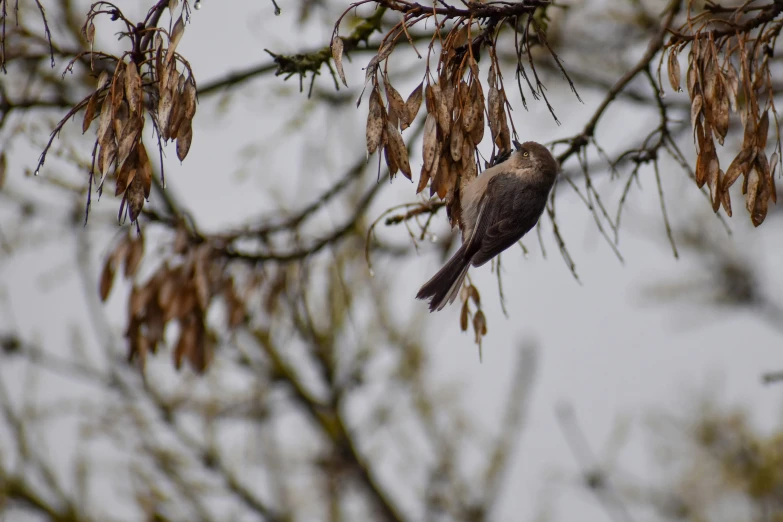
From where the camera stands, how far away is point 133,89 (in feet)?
7.11

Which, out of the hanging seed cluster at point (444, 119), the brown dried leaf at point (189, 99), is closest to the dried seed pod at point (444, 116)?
Answer: the hanging seed cluster at point (444, 119)

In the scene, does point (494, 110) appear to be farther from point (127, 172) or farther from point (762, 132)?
point (127, 172)

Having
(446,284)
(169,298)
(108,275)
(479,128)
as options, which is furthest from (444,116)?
(108,275)

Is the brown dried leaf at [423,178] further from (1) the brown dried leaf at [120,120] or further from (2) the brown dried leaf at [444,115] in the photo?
(1) the brown dried leaf at [120,120]

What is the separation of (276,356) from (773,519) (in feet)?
14.3

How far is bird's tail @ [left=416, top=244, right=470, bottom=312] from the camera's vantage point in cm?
304

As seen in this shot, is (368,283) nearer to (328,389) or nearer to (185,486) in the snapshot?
(328,389)

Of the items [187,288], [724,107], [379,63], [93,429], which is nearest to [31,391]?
[93,429]

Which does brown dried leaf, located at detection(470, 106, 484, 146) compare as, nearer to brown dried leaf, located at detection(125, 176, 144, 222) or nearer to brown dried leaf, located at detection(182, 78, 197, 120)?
brown dried leaf, located at detection(182, 78, 197, 120)

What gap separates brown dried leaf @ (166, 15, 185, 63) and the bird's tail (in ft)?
4.24

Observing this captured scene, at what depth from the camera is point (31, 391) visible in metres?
7.07

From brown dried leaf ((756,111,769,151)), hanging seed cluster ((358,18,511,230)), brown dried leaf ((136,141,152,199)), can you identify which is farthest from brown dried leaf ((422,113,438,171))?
brown dried leaf ((756,111,769,151))

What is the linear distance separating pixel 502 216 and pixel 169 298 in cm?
155

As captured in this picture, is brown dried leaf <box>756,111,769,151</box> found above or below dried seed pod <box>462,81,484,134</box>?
below
